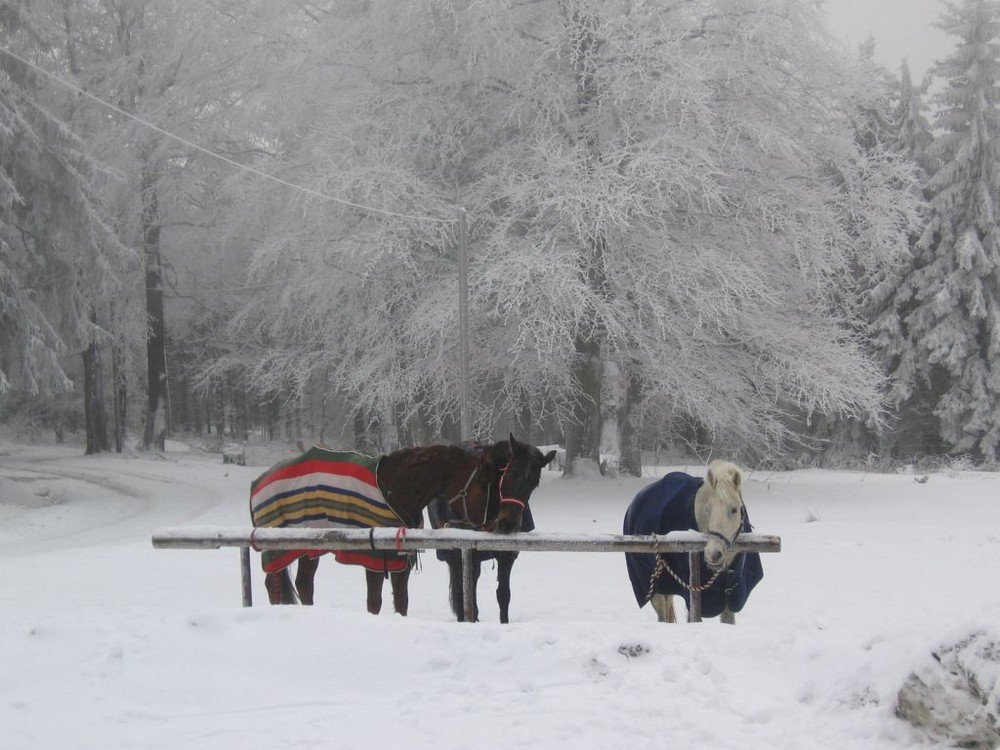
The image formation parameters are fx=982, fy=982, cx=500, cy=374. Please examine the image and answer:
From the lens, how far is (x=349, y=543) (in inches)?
299

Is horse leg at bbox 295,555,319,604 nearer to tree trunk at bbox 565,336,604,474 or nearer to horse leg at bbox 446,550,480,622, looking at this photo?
horse leg at bbox 446,550,480,622

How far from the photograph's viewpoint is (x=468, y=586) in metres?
7.59

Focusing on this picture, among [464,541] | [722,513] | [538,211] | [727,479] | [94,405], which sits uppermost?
[538,211]

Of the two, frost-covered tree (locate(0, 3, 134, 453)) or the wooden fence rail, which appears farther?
frost-covered tree (locate(0, 3, 134, 453))

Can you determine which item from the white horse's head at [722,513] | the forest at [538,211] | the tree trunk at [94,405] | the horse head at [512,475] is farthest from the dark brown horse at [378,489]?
the tree trunk at [94,405]

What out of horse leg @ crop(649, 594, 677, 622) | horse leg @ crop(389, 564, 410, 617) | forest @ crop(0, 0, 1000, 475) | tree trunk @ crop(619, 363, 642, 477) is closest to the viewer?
horse leg @ crop(649, 594, 677, 622)

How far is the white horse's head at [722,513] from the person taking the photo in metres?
6.90

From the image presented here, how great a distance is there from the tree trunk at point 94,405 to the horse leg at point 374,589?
26.0m

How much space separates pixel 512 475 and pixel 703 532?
1.50 meters

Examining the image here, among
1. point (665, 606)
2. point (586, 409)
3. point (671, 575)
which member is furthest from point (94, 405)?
point (671, 575)

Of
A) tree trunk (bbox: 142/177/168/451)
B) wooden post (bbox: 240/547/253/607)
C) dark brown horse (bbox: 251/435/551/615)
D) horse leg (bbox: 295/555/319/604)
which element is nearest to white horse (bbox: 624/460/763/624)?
dark brown horse (bbox: 251/435/551/615)

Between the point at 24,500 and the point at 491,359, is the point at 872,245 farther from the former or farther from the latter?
the point at 24,500

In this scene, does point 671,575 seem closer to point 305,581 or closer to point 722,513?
point 722,513

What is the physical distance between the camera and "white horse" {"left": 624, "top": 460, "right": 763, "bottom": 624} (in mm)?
6973
